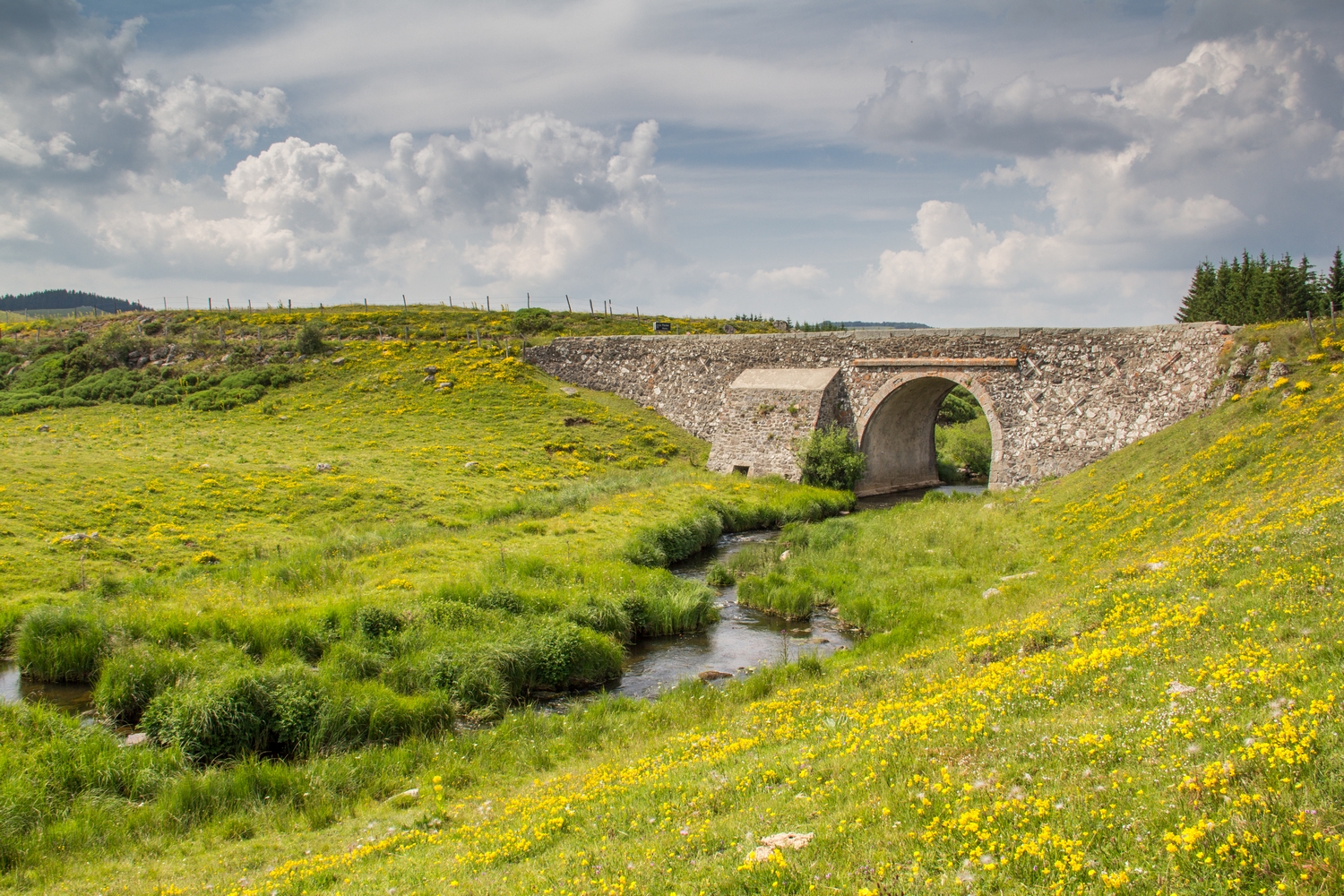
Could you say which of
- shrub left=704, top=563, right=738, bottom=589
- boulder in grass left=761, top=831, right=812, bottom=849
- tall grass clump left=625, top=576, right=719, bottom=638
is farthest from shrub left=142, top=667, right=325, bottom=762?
shrub left=704, top=563, right=738, bottom=589

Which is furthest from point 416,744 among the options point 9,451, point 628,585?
point 9,451

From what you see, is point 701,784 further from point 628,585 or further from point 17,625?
point 17,625

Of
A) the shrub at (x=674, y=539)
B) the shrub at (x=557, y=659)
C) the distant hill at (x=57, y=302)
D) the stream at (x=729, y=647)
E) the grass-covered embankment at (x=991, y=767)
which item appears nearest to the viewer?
the grass-covered embankment at (x=991, y=767)

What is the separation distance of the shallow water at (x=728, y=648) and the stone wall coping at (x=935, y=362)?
646 inches

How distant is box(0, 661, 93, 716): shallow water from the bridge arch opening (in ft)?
95.8

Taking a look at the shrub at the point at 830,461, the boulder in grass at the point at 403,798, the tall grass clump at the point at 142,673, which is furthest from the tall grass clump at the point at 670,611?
the shrub at the point at 830,461

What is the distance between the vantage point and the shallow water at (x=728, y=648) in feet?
52.0

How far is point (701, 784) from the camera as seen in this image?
332 inches

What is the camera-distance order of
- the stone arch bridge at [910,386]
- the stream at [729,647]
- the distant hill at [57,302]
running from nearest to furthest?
1. the stream at [729,647]
2. the stone arch bridge at [910,386]
3. the distant hill at [57,302]

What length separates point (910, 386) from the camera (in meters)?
35.5

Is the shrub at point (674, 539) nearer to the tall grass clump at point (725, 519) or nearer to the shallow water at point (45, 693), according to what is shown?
the tall grass clump at point (725, 519)

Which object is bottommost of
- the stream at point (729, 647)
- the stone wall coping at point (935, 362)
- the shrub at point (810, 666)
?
the stream at point (729, 647)

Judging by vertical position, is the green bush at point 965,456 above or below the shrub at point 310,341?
below

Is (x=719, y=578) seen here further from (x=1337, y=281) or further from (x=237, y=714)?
(x=1337, y=281)
